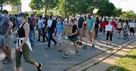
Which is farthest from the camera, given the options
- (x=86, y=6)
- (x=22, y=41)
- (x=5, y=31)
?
(x=86, y=6)

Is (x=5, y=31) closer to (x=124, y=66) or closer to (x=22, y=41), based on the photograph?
(x=22, y=41)

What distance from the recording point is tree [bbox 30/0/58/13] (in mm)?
103375

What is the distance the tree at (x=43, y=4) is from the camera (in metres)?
103

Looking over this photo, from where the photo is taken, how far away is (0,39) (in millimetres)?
10914

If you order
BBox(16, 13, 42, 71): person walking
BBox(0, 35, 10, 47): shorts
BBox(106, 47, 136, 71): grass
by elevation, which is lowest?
BBox(106, 47, 136, 71): grass

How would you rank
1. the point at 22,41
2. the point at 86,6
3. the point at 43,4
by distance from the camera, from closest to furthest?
1. the point at 22,41
2. the point at 86,6
3. the point at 43,4

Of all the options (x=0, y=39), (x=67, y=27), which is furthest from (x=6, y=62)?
(x=67, y=27)

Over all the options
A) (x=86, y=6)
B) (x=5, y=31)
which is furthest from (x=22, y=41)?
(x=86, y=6)

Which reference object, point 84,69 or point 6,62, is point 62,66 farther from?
point 6,62

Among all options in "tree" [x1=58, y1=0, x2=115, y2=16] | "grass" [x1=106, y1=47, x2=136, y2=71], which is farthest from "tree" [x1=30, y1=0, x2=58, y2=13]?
"grass" [x1=106, y1=47, x2=136, y2=71]

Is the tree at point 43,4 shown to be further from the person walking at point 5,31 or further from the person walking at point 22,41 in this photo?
the person walking at point 22,41

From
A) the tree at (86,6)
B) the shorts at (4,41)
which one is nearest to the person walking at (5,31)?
the shorts at (4,41)

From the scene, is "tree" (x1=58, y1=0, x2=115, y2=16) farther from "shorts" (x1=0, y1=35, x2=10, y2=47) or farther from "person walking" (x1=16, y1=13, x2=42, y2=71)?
"person walking" (x1=16, y1=13, x2=42, y2=71)

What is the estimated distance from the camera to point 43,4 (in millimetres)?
106500
